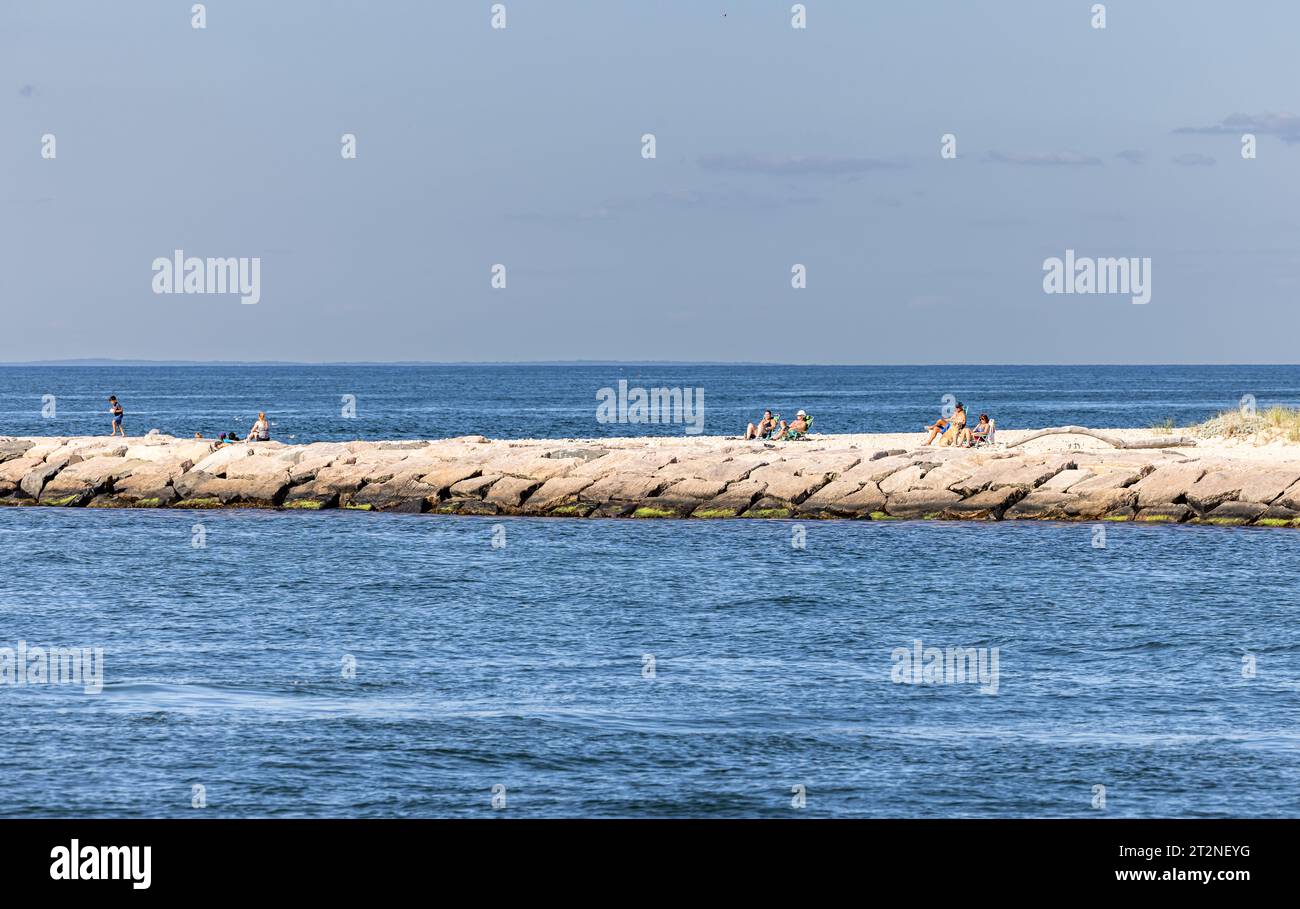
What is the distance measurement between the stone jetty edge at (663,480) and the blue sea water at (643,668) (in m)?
1.12

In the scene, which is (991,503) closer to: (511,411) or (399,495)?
(399,495)

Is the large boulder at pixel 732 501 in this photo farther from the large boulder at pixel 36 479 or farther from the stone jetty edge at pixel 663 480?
the large boulder at pixel 36 479

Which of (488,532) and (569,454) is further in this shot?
(569,454)

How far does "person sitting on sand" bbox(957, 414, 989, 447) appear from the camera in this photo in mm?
41312

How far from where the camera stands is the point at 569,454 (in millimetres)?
41719

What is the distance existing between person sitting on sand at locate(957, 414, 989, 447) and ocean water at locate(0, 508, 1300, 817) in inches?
198

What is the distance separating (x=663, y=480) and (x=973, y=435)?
27.6 ft
